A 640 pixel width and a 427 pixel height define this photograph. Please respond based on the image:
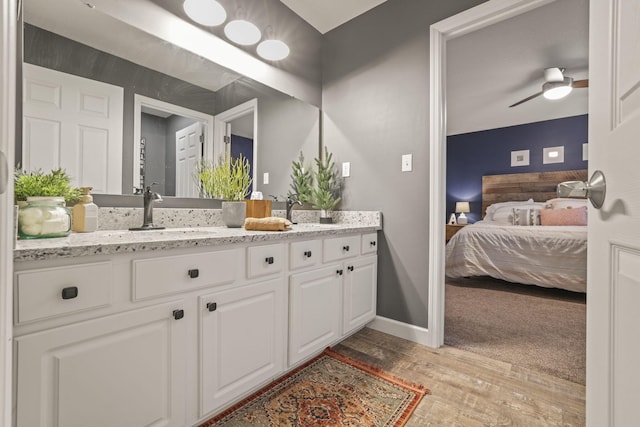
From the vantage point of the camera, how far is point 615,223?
477 millimetres

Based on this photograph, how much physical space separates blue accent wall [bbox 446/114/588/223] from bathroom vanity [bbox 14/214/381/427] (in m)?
5.21

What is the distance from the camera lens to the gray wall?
6.63ft

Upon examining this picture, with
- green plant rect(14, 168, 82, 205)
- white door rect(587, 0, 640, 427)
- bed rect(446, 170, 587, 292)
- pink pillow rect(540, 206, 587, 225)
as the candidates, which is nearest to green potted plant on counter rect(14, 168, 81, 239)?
green plant rect(14, 168, 82, 205)

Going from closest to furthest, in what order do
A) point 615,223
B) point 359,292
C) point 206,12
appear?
point 615,223 → point 206,12 → point 359,292

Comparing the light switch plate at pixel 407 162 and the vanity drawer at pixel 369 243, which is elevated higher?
the light switch plate at pixel 407 162

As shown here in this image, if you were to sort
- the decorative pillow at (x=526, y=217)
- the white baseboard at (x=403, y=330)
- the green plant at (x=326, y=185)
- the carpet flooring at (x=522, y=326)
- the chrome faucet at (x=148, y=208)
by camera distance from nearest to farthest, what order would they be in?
the chrome faucet at (x=148, y=208) < the carpet flooring at (x=522, y=326) < the white baseboard at (x=403, y=330) < the green plant at (x=326, y=185) < the decorative pillow at (x=526, y=217)

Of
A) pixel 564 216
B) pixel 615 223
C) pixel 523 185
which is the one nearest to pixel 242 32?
pixel 615 223

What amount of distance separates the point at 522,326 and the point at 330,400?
6.02 ft

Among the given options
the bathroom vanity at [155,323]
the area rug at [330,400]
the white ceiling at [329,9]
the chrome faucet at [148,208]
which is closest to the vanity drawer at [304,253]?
the bathroom vanity at [155,323]

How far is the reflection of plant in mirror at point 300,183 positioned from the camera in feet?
7.86

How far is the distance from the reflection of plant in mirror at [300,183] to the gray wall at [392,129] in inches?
12.0

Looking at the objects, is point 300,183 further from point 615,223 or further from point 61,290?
point 615,223

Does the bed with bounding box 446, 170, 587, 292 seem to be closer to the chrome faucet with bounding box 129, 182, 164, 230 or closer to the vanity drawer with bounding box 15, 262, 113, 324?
the chrome faucet with bounding box 129, 182, 164, 230

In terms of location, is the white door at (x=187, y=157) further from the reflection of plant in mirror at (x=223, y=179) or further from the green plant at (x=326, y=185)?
the green plant at (x=326, y=185)
